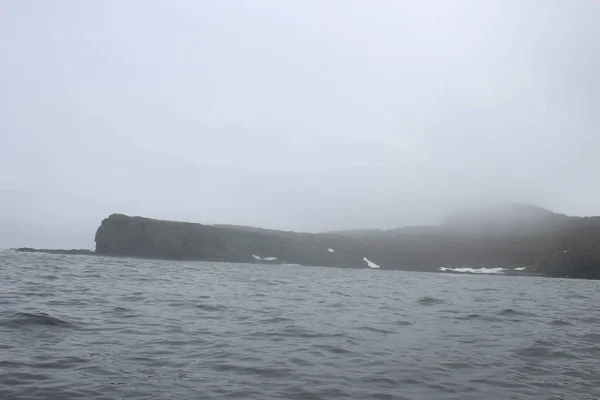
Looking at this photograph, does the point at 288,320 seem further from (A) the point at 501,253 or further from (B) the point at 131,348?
(A) the point at 501,253

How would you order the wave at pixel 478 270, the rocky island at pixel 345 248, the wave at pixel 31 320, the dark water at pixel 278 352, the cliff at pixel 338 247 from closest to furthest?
the dark water at pixel 278 352 → the wave at pixel 31 320 → the wave at pixel 478 270 → the rocky island at pixel 345 248 → the cliff at pixel 338 247

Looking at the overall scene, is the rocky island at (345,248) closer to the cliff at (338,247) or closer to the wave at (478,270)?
the cliff at (338,247)

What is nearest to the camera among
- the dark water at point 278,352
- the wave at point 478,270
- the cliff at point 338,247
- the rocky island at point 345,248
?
the dark water at point 278,352

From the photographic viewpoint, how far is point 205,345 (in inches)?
517

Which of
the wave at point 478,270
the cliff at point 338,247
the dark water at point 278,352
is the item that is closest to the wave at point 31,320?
the dark water at point 278,352

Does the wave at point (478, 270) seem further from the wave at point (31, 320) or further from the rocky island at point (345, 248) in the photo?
the wave at point (31, 320)

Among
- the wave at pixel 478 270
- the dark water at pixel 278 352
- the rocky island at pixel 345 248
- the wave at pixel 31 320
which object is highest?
the rocky island at pixel 345 248

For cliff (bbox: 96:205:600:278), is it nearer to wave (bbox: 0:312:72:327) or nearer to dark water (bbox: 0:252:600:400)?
dark water (bbox: 0:252:600:400)

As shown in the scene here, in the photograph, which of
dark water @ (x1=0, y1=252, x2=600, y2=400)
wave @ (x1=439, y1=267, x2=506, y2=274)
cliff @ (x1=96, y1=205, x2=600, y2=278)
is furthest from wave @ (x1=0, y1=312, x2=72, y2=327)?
wave @ (x1=439, y1=267, x2=506, y2=274)

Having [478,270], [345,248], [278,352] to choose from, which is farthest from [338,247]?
[278,352]

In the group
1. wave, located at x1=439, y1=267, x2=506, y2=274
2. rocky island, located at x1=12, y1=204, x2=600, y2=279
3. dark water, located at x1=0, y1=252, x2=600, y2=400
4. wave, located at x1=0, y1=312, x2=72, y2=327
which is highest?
rocky island, located at x1=12, y1=204, x2=600, y2=279

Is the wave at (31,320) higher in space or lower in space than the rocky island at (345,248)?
lower

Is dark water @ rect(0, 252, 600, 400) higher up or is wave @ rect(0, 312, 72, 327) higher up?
wave @ rect(0, 312, 72, 327)

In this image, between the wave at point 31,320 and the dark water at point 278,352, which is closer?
the dark water at point 278,352
